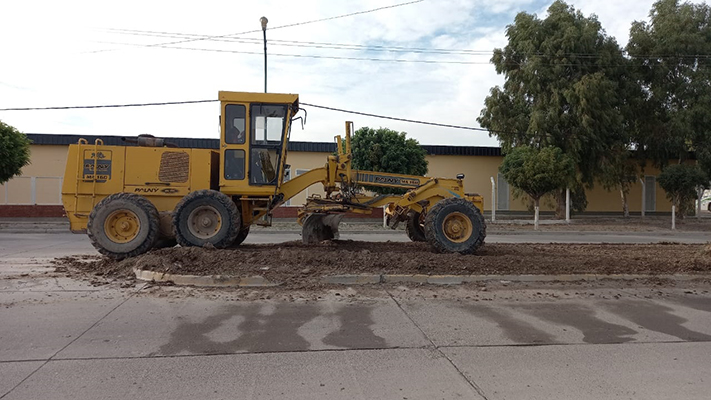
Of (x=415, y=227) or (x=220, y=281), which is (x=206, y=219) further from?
(x=415, y=227)

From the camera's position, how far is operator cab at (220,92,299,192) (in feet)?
32.4

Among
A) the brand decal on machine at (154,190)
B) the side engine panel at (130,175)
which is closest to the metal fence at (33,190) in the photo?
the side engine panel at (130,175)

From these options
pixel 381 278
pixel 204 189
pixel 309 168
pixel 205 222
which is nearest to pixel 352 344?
pixel 381 278

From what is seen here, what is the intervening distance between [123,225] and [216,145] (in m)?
20.0

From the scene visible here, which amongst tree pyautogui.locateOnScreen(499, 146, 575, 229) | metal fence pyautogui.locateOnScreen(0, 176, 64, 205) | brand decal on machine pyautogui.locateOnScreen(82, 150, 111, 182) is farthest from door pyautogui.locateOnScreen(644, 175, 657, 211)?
metal fence pyautogui.locateOnScreen(0, 176, 64, 205)

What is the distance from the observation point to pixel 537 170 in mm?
22688

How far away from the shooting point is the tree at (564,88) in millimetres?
25531

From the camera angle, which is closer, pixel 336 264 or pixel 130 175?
pixel 336 264

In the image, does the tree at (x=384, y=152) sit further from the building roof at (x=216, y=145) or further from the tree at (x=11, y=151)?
the tree at (x=11, y=151)

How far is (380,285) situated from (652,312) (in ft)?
12.7

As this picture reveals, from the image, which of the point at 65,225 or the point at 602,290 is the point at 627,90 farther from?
the point at 65,225

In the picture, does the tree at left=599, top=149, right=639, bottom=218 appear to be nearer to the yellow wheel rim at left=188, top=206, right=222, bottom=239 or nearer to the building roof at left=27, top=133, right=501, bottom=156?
the building roof at left=27, top=133, right=501, bottom=156

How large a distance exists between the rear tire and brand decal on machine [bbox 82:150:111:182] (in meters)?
6.65

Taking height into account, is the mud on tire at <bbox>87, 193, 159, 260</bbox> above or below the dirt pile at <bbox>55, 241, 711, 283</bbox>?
above
